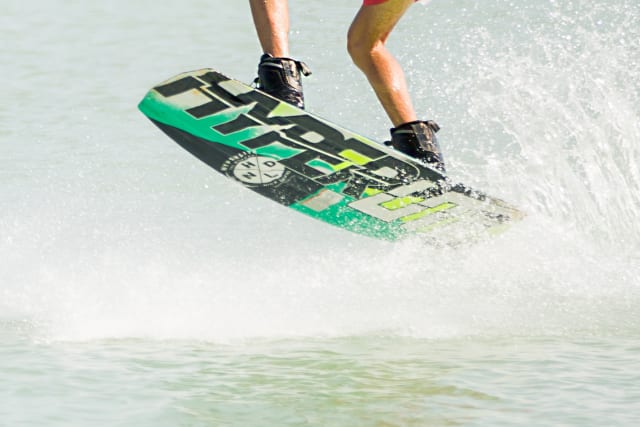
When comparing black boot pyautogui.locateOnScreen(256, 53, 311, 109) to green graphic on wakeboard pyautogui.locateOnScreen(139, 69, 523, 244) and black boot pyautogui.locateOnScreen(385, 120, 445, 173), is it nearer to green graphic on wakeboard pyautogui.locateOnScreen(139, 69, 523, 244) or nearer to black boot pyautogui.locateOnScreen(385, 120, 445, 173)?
green graphic on wakeboard pyautogui.locateOnScreen(139, 69, 523, 244)

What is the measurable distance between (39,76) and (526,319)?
8190 millimetres

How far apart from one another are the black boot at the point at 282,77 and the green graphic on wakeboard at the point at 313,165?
0.14 ft

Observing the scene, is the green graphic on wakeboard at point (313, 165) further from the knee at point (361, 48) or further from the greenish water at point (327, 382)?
the greenish water at point (327, 382)

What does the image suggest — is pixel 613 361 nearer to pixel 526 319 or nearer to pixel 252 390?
pixel 526 319

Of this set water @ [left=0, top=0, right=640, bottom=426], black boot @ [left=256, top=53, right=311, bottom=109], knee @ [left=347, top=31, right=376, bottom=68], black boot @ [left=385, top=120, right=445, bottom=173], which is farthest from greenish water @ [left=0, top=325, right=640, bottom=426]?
knee @ [left=347, top=31, right=376, bottom=68]

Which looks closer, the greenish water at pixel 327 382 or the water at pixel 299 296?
the greenish water at pixel 327 382

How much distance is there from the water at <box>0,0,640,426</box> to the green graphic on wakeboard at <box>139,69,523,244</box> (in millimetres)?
238

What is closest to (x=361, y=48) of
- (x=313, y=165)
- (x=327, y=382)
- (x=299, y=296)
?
(x=313, y=165)

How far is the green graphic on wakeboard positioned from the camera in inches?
167

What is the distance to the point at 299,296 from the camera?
15.6ft

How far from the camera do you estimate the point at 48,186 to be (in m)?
7.53

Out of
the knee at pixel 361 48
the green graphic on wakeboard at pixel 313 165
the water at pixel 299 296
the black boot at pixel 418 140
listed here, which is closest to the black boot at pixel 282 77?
the green graphic on wakeboard at pixel 313 165

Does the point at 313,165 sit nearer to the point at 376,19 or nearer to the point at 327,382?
the point at 376,19

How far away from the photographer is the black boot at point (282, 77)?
4.17 metres
